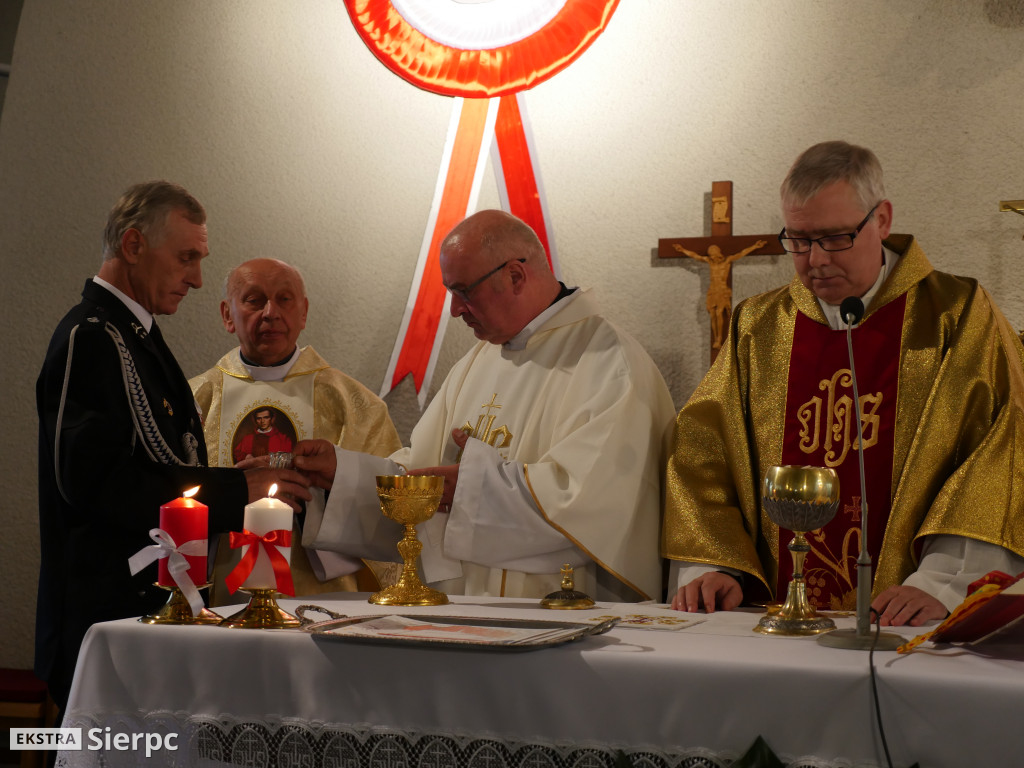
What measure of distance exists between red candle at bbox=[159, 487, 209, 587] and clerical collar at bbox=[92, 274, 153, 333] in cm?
133

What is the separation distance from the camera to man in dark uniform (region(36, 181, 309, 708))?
3125 millimetres

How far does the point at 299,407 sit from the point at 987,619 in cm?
310

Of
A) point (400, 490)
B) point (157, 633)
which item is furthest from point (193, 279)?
point (157, 633)

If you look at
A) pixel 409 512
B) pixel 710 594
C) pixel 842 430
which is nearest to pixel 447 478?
pixel 409 512

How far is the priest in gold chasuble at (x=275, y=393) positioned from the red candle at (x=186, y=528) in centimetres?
194

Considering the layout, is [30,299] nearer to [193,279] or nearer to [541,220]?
[193,279]

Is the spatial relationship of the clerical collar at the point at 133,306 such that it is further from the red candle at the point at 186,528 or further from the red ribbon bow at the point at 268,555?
the red ribbon bow at the point at 268,555

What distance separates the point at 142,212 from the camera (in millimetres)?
3650

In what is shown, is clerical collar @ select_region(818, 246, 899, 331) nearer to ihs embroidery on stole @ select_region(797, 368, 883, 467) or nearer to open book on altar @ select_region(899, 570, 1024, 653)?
ihs embroidery on stole @ select_region(797, 368, 883, 467)

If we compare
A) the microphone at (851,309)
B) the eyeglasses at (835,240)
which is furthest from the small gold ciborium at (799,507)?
the eyeglasses at (835,240)

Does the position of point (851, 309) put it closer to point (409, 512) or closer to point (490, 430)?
point (409, 512)

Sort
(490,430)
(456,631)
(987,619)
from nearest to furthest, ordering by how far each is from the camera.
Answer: (987,619) < (456,631) < (490,430)

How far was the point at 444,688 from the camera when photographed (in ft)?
6.73

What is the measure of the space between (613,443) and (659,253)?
1.37m
